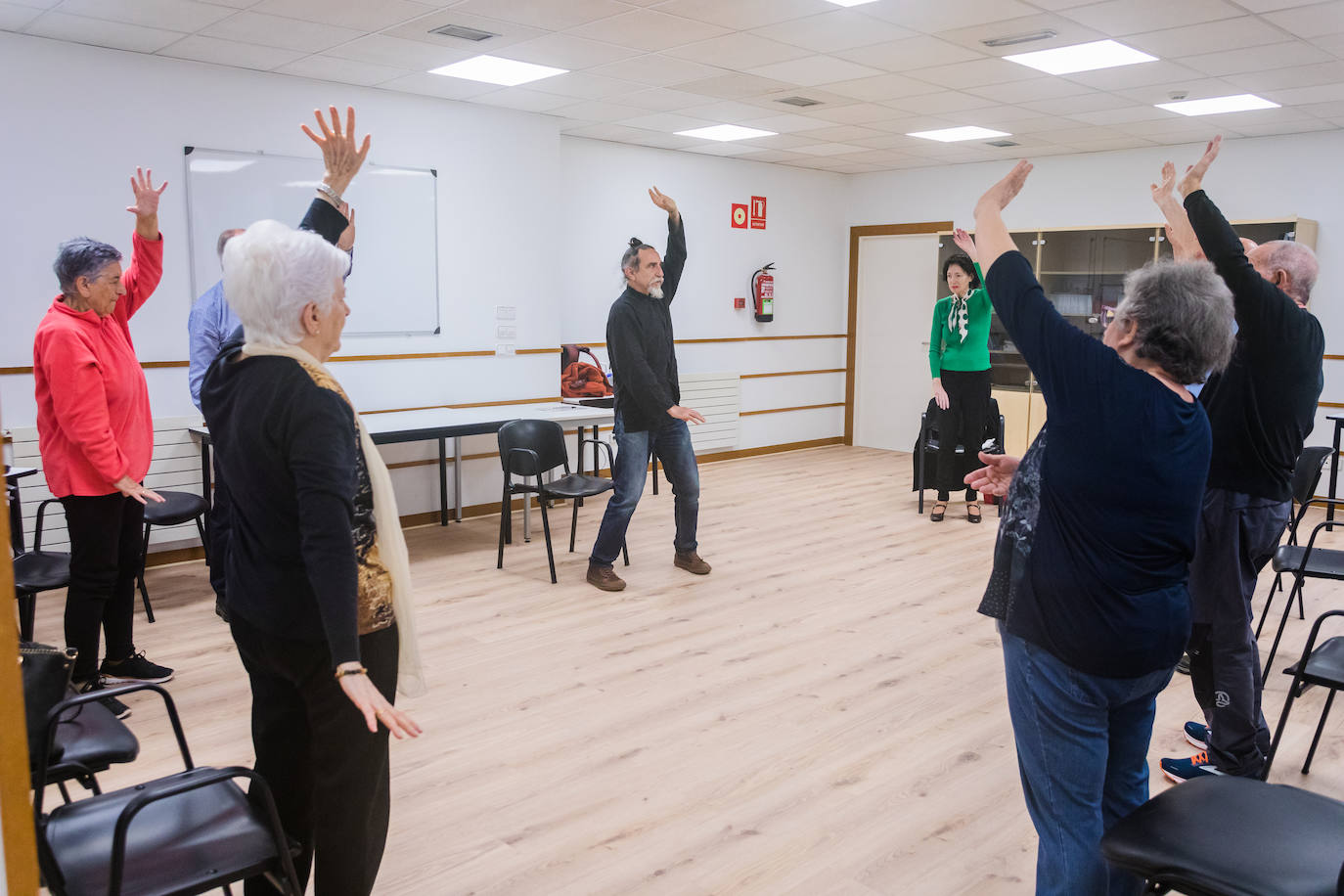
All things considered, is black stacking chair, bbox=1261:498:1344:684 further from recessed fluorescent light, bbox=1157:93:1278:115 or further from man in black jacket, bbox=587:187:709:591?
recessed fluorescent light, bbox=1157:93:1278:115

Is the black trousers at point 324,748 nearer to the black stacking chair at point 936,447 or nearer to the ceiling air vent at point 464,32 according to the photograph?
the ceiling air vent at point 464,32

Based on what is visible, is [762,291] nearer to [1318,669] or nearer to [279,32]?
[279,32]

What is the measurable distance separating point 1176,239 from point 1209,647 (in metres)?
1.18

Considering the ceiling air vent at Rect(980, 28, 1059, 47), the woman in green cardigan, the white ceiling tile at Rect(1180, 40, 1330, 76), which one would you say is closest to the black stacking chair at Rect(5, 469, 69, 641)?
the ceiling air vent at Rect(980, 28, 1059, 47)

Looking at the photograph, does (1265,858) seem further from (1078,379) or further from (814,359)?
(814,359)

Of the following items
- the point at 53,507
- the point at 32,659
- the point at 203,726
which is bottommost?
the point at 203,726

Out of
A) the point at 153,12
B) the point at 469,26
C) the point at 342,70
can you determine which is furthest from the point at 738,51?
the point at 153,12

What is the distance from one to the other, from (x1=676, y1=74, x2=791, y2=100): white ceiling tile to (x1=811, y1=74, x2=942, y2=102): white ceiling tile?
0.35 meters

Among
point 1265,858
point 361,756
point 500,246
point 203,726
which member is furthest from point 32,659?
point 500,246

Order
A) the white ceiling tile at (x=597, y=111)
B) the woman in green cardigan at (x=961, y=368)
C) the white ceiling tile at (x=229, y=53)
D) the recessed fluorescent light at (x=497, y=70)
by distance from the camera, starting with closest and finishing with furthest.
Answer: the white ceiling tile at (x=229, y=53) → the recessed fluorescent light at (x=497, y=70) → the woman in green cardigan at (x=961, y=368) → the white ceiling tile at (x=597, y=111)

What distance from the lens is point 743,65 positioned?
5398 millimetres

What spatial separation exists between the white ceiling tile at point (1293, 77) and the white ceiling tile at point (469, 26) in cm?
394

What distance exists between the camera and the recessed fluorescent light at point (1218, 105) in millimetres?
6047

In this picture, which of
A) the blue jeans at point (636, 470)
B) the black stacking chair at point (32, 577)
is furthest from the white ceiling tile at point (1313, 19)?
the black stacking chair at point (32, 577)
